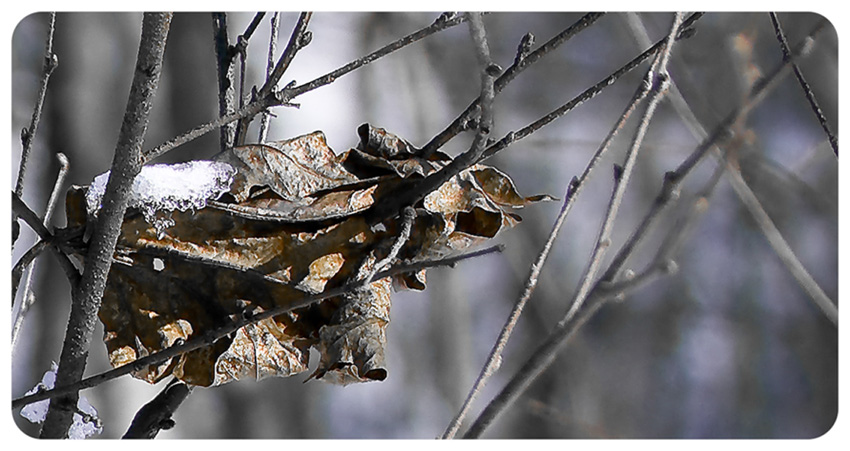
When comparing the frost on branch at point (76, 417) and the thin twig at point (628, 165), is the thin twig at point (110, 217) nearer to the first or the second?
the frost on branch at point (76, 417)

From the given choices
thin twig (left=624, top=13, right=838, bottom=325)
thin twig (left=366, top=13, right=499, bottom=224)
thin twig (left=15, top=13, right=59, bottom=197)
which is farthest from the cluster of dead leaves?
thin twig (left=624, top=13, right=838, bottom=325)

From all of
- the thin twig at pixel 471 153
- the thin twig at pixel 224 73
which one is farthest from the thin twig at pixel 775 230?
the thin twig at pixel 224 73

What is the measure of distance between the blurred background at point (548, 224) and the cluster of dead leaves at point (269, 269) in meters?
0.17

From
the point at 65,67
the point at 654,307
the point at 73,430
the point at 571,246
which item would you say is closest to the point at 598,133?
the point at 571,246

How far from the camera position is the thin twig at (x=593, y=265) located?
0.47 metres

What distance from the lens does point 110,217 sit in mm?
492

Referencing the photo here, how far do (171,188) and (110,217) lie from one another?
0.19ft

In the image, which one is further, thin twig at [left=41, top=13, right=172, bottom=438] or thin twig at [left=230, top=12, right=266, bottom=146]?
thin twig at [left=230, top=12, right=266, bottom=146]

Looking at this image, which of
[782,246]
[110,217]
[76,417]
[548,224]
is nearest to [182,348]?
[110,217]

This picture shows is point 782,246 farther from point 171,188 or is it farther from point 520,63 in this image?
point 171,188

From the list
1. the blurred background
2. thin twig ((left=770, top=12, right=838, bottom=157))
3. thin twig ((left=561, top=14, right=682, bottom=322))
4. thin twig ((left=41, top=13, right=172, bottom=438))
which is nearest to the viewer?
thin twig ((left=41, top=13, right=172, bottom=438))

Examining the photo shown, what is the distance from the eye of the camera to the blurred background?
1066mm

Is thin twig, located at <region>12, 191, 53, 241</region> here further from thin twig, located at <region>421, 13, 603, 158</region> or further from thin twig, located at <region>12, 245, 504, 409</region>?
thin twig, located at <region>421, 13, 603, 158</region>

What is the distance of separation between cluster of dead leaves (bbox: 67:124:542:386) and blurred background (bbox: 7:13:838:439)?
17 centimetres
